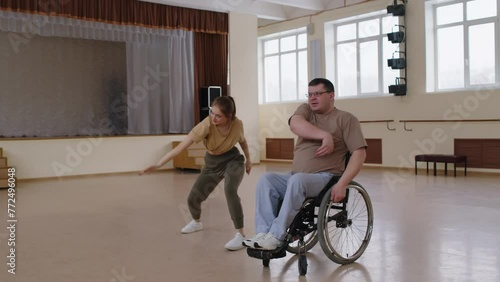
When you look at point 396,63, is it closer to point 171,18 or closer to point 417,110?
point 417,110

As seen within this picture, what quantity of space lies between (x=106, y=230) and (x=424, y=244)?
2.48 m

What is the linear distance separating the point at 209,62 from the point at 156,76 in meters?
1.19

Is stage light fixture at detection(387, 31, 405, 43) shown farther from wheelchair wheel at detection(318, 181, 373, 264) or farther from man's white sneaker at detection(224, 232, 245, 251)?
man's white sneaker at detection(224, 232, 245, 251)

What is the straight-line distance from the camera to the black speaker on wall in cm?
1048

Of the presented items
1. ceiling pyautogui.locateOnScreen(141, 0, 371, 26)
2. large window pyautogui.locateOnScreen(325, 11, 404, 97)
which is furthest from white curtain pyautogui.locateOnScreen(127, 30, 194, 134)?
large window pyautogui.locateOnScreen(325, 11, 404, 97)

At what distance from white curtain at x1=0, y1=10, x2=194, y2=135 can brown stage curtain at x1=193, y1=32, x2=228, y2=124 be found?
121 millimetres

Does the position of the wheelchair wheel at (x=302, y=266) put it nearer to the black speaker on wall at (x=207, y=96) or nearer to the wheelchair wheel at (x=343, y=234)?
the wheelchair wheel at (x=343, y=234)

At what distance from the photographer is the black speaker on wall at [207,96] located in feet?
34.4

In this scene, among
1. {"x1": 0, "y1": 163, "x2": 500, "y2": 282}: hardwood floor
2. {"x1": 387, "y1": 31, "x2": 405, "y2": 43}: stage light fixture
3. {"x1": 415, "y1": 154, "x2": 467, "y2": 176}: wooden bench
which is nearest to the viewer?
{"x1": 0, "y1": 163, "x2": 500, "y2": 282}: hardwood floor

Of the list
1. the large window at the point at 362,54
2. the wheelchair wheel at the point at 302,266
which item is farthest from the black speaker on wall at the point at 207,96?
the wheelchair wheel at the point at 302,266

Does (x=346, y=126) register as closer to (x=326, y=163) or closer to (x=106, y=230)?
(x=326, y=163)

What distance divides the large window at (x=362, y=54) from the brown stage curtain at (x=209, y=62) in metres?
2.27

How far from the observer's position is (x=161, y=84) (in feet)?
34.0

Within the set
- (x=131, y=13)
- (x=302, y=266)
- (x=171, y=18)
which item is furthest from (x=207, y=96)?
(x=302, y=266)
